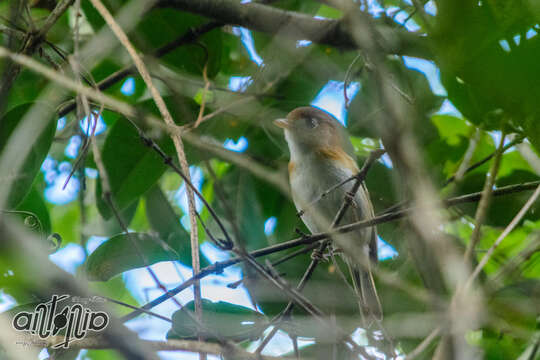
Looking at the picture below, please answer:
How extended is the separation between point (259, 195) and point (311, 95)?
642 millimetres

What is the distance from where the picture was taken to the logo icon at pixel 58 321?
5.89ft

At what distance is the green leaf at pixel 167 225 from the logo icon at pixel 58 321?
79 centimetres

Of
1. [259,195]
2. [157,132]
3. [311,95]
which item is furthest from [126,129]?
[311,95]

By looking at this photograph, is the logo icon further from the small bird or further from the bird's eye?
the bird's eye

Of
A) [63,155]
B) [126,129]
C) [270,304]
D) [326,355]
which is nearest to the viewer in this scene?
[326,355]

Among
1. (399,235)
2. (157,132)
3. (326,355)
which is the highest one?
(157,132)

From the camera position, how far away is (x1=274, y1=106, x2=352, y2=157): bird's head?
3.66 meters

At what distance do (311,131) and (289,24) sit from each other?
1042 mm

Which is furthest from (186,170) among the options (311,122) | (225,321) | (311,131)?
(311,122)

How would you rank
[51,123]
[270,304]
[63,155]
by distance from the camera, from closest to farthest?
[51,123], [270,304], [63,155]

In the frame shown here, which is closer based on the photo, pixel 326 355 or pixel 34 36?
pixel 326 355

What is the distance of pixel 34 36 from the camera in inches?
97.3

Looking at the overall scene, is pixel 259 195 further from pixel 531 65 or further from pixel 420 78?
pixel 531 65

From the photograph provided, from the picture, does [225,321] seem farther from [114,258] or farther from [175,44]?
[175,44]
